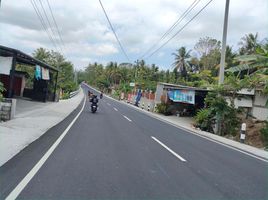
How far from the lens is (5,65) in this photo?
19.3 metres

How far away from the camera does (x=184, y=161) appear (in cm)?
959

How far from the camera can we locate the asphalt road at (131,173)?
608cm

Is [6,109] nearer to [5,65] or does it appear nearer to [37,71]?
[5,65]

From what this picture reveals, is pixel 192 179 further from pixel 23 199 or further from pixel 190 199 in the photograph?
pixel 23 199

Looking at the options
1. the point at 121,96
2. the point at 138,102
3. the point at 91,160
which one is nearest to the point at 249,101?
the point at 91,160

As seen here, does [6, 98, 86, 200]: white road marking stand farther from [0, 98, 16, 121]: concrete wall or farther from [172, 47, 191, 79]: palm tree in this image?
[172, 47, 191, 79]: palm tree

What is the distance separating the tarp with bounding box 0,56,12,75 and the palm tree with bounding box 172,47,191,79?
62.2m

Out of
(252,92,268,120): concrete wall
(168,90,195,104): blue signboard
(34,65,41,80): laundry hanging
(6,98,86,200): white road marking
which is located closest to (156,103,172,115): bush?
(168,90,195,104): blue signboard

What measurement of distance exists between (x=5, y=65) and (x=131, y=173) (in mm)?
14168

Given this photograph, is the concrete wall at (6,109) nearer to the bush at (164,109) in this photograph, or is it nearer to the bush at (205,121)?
the bush at (205,121)

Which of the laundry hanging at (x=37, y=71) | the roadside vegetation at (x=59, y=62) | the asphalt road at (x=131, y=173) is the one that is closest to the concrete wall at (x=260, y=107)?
the asphalt road at (x=131, y=173)

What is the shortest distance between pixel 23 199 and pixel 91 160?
3.40 meters

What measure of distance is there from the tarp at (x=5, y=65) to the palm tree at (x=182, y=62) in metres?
62.2

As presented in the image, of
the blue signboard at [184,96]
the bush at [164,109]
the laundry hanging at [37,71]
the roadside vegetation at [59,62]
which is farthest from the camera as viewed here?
the roadside vegetation at [59,62]
